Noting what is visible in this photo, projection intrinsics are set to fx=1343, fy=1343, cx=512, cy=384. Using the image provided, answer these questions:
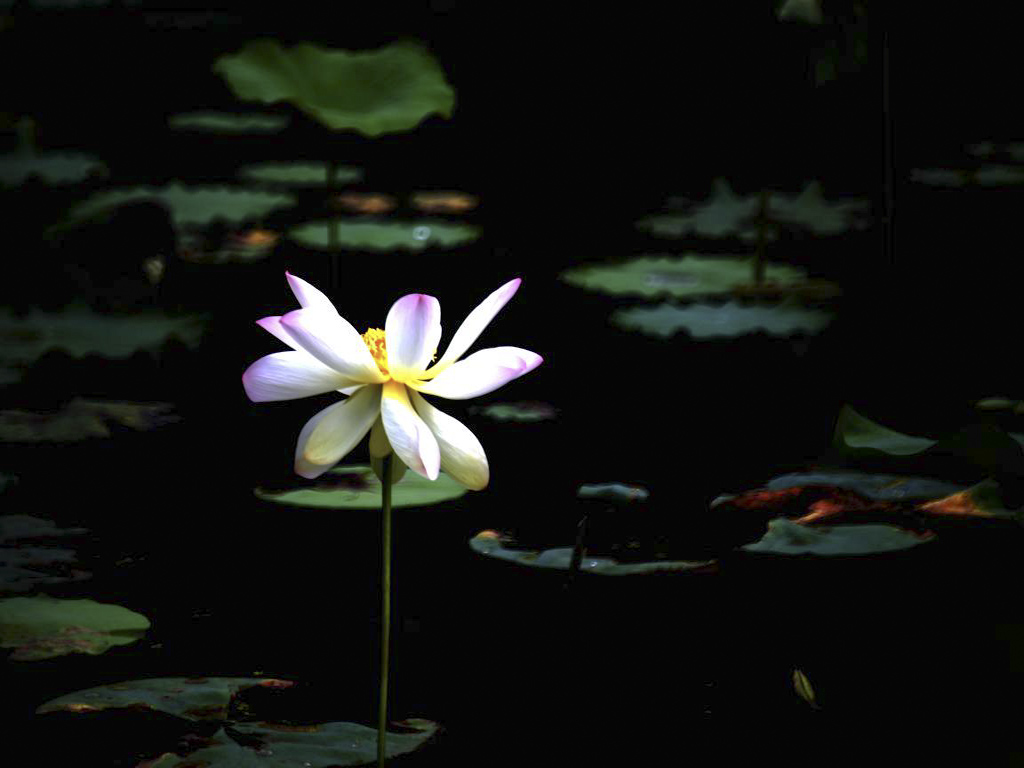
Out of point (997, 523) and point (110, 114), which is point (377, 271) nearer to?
point (997, 523)

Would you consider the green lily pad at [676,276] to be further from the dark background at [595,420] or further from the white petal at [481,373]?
the white petal at [481,373]

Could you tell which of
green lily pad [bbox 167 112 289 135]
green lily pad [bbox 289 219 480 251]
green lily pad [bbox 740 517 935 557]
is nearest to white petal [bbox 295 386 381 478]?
green lily pad [bbox 740 517 935 557]

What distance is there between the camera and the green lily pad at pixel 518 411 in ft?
8.73

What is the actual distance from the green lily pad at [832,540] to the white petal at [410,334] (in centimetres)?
70

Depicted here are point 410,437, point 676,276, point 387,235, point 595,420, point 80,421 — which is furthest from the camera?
point 387,235

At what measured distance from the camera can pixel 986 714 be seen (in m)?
Answer: 1.32

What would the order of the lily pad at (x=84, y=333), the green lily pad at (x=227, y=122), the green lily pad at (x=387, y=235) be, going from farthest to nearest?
the green lily pad at (x=227, y=122) < the green lily pad at (x=387, y=235) < the lily pad at (x=84, y=333)

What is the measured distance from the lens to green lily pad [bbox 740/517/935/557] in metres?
1.71

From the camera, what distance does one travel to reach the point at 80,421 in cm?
237

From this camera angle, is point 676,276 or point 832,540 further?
point 676,276

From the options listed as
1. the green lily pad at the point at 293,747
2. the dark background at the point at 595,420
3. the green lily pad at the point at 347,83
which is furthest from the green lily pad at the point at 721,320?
the green lily pad at the point at 293,747

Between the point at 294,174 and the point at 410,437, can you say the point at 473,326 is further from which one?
→ the point at 294,174

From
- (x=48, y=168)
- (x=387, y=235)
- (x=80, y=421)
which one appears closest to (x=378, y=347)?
(x=80, y=421)

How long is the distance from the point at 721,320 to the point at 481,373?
83.3 inches
